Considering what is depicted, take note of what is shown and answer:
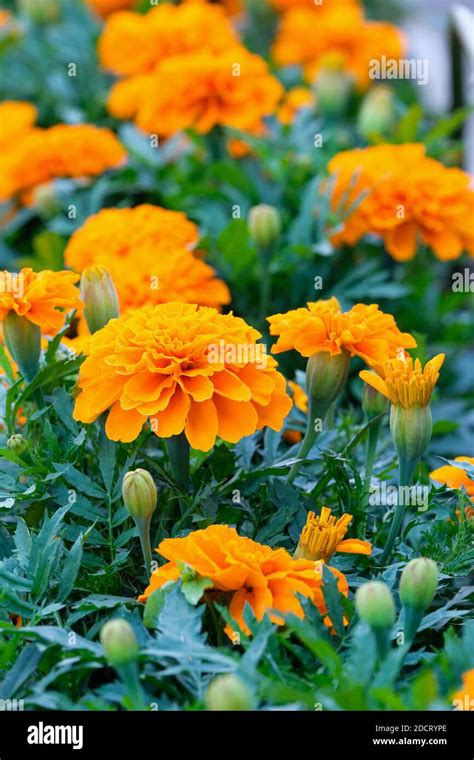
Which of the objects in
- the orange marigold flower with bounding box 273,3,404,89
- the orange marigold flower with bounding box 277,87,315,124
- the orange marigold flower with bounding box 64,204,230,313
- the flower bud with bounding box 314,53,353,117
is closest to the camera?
the orange marigold flower with bounding box 64,204,230,313

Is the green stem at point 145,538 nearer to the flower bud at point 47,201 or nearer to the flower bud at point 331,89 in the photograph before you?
the flower bud at point 47,201

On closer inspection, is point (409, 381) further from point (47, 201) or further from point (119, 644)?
point (47, 201)

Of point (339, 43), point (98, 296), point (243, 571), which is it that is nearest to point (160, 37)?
point (339, 43)

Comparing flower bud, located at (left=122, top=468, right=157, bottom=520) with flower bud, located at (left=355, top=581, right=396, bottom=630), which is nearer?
flower bud, located at (left=355, top=581, right=396, bottom=630)

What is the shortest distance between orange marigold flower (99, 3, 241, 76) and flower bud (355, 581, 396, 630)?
1.46m

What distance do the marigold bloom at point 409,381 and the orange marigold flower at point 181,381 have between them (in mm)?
95

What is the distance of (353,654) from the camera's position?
79 cm

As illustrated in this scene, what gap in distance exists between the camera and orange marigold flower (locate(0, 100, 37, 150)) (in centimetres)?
206

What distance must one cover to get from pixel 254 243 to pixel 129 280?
22 cm

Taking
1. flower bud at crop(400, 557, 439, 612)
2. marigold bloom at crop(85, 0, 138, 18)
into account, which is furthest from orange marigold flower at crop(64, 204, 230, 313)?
marigold bloom at crop(85, 0, 138, 18)

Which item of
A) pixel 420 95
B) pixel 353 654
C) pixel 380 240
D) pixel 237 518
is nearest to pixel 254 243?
pixel 380 240

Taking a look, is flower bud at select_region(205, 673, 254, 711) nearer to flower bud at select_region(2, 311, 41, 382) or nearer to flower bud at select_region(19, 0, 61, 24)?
flower bud at select_region(2, 311, 41, 382)

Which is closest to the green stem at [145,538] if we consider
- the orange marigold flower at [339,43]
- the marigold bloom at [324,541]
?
the marigold bloom at [324,541]

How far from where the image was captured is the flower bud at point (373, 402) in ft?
3.53
